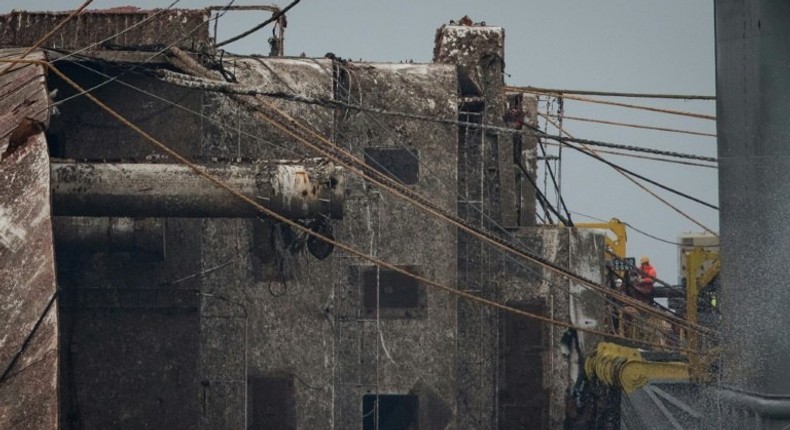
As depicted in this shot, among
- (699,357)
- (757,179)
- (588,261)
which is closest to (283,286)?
(588,261)

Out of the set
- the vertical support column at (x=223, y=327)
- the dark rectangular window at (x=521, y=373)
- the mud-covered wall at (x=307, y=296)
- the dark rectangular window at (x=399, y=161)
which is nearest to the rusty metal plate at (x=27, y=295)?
the mud-covered wall at (x=307, y=296)

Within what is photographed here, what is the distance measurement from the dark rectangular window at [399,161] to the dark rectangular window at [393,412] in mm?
4022

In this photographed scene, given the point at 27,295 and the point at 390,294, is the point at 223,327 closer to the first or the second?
the point at 390,294

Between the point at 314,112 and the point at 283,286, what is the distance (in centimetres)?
324

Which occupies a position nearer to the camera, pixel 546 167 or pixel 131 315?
pixel 131 315

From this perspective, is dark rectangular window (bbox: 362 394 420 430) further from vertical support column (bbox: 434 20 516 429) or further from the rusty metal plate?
the rusty metal plate

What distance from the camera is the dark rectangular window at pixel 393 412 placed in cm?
2252

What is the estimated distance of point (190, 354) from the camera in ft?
72.5

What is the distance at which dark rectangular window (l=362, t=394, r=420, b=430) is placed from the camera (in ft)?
73.9

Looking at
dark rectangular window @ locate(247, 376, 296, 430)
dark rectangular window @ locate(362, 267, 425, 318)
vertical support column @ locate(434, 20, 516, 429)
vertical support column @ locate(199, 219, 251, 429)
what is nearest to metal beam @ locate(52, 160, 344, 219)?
vertical support column @ locate(199, 219, 251, 429)

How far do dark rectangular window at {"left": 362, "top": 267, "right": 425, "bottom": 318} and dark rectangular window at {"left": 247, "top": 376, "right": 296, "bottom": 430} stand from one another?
2.07 m

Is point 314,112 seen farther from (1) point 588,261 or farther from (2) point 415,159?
(1) point 588,261

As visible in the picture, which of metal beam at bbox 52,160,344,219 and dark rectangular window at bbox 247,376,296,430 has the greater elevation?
metal beam at bbox 52,160,344,219

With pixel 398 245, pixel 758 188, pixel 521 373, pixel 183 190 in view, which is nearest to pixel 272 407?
pixel 398 245
